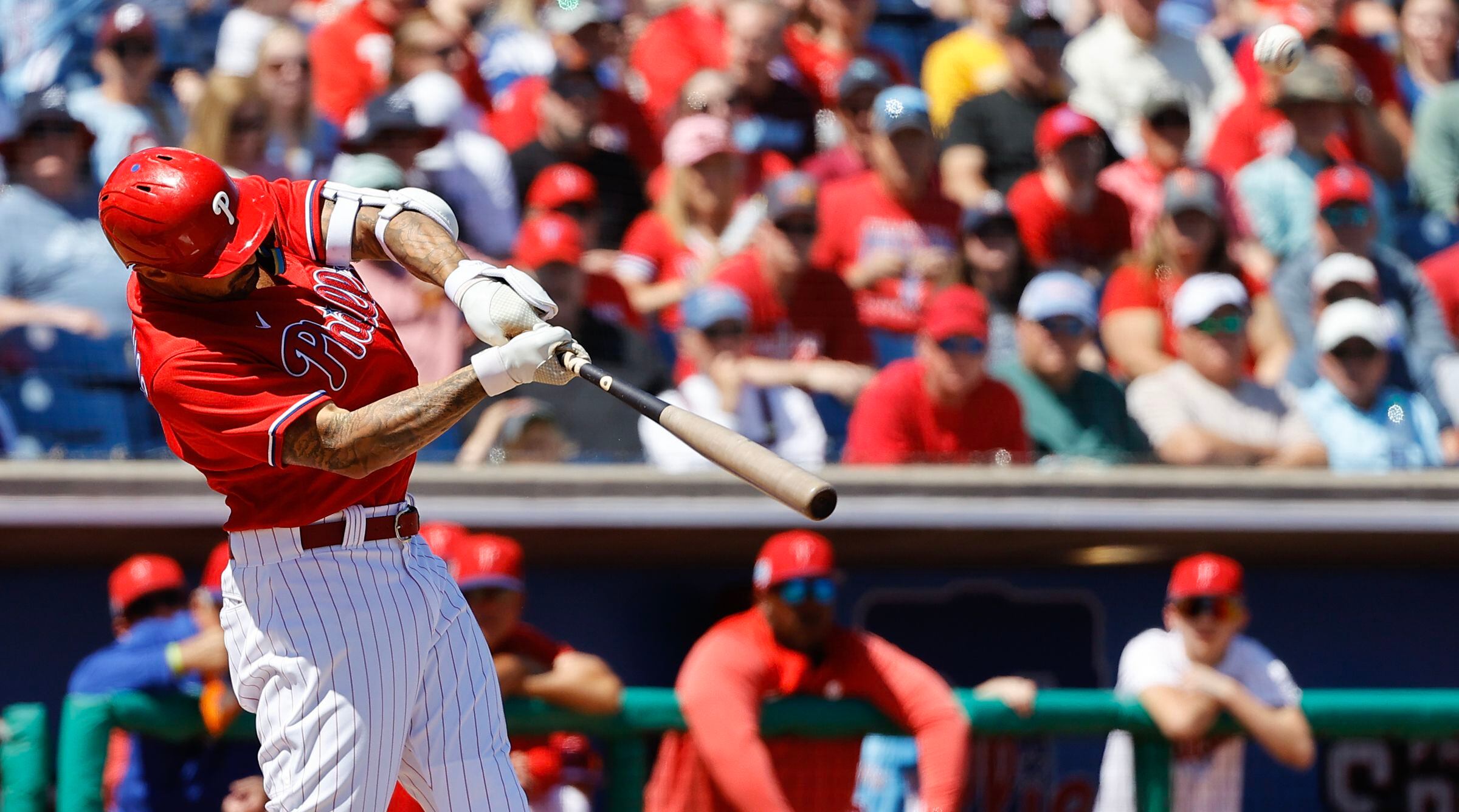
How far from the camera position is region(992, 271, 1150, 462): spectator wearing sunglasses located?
5219 mm

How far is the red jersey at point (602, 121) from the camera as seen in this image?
6.04 meters

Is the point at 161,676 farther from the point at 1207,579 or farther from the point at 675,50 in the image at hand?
the point at 675,50

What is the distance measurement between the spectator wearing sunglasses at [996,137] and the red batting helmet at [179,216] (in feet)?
11.2

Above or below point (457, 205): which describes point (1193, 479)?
below

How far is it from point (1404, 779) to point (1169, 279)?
169 cm

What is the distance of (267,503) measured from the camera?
3008 millimetres

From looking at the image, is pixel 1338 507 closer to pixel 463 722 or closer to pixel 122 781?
pixel 463 722

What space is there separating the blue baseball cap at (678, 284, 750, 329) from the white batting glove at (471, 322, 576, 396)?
2453 mm

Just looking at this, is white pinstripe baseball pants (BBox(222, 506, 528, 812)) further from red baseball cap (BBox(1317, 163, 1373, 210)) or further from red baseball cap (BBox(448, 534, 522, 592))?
red baseball cap (BBox(1317, 163, 1373, 210))

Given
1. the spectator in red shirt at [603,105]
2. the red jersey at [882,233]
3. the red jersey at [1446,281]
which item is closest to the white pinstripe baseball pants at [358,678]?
the red jersey at [882,233]

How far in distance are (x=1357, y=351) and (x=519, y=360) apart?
352 centimetres

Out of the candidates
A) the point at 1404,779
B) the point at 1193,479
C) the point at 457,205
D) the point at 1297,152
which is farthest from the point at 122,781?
the point at 1297,152

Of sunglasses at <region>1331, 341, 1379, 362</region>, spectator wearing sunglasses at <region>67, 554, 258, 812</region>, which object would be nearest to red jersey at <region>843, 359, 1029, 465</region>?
sunglasses at <region>1331, 341, 1379, 362</region>

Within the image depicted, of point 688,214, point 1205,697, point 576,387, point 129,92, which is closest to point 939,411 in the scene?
point 576,387
